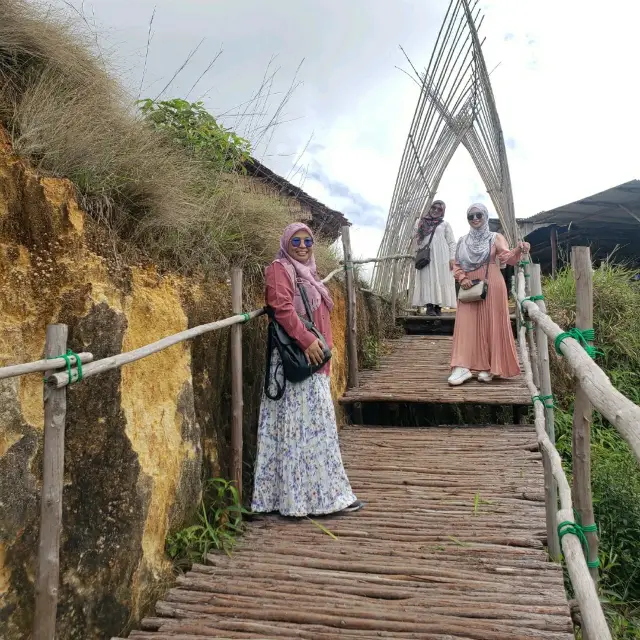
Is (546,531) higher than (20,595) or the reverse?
the reverse

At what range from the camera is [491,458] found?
4.02 meters

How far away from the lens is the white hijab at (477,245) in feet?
16.9

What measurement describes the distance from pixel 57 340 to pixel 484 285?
404cm

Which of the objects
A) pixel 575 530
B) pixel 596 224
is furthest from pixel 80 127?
pixel 596 224

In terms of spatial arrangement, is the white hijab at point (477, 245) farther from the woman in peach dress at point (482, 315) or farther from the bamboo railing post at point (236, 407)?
the bamboo railing post at point (236, 407)

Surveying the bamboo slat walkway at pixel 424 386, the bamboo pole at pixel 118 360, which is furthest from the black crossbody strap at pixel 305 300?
the bamboo slat walkway at pixel 424 386

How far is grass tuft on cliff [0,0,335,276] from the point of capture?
2471 mm

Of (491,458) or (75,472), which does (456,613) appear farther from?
(491,458)

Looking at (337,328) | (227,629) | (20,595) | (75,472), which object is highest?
(337,328)

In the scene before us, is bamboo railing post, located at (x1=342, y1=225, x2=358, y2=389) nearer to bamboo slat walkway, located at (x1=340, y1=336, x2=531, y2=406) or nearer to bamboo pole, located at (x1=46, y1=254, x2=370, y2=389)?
bamboo slat walkway, located at (x1=340, y1=336, x2=531, y2=406)

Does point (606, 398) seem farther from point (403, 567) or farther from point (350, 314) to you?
point (350, 314)

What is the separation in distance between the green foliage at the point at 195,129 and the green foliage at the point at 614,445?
3338 millimetres

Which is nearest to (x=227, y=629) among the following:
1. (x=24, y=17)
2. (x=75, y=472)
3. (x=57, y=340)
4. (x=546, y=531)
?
(x=75, y=472)

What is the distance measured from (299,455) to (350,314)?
250 cm
